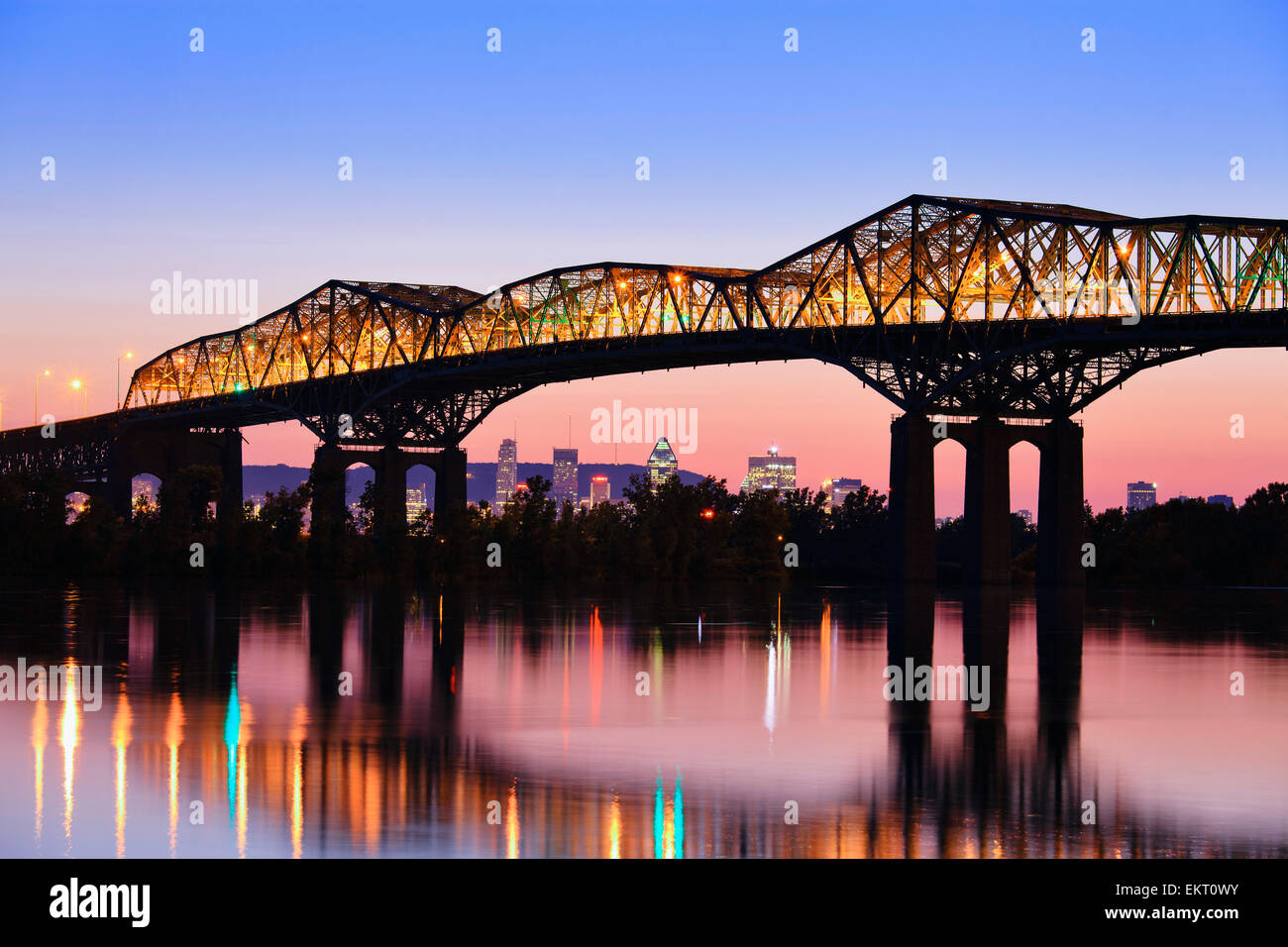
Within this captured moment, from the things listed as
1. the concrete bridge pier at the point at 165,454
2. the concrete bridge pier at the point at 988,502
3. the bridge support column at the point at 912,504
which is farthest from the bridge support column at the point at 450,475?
the concrete bridge pier at the point at 988,502

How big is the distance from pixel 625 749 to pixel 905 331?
266 ft

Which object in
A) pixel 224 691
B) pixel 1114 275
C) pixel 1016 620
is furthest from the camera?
pixel 1114 275

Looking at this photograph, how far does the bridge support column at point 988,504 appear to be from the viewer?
9112 centimetres

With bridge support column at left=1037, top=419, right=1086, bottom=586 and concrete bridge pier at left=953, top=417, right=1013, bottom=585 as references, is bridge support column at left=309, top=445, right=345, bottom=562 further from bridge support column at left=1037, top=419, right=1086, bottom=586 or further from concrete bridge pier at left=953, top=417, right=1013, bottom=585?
bridge support column at left=1037, top=419, right=1086, bottom=586

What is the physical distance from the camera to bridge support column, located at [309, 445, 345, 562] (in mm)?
85125

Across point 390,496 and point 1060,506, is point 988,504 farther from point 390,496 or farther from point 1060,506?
point 390,496

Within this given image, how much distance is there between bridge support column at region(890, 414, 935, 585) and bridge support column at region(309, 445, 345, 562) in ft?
102

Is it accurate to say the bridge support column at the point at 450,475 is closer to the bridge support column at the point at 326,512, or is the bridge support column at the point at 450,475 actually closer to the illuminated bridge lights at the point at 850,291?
the illuminated bridge lights at the point at 850,291

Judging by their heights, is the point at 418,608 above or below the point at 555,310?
below

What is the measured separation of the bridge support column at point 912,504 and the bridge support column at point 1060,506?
6.55 metres
